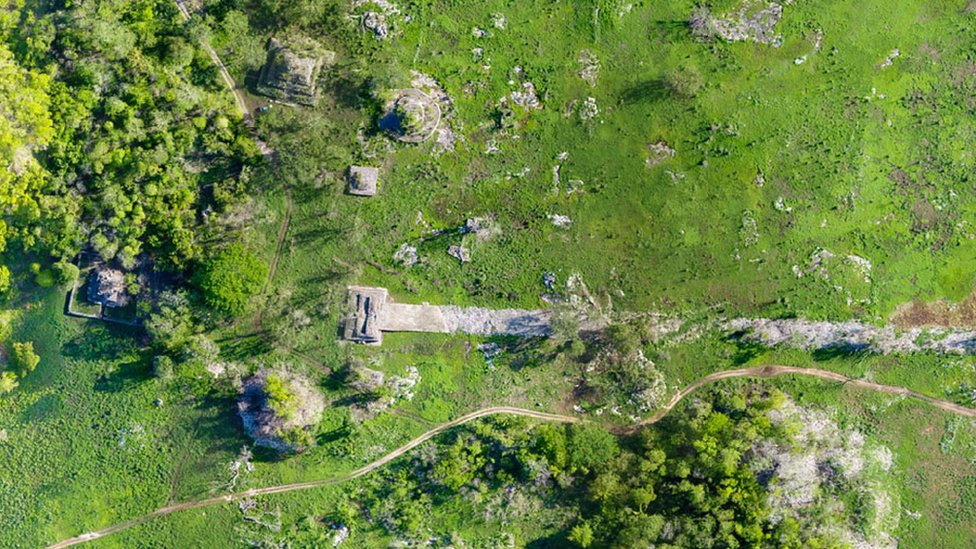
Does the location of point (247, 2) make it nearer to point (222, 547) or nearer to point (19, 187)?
point (19, 187)

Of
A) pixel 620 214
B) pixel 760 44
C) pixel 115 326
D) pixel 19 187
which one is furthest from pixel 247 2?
pixel 760 44

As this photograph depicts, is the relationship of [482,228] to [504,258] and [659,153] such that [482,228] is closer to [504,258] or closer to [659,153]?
[504,258]

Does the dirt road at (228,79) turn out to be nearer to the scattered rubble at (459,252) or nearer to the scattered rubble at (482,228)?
the scattered rubble at (459,252)

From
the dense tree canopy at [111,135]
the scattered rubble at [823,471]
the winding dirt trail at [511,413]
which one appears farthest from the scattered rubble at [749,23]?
the dense tree canopy at [111,135]

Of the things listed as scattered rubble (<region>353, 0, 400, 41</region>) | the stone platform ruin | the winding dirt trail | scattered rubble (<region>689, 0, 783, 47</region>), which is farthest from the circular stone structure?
the winding dirt trail

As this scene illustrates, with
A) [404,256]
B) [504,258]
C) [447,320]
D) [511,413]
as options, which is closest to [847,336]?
[511,413]

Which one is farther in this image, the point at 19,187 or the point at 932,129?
the point at 932,129
